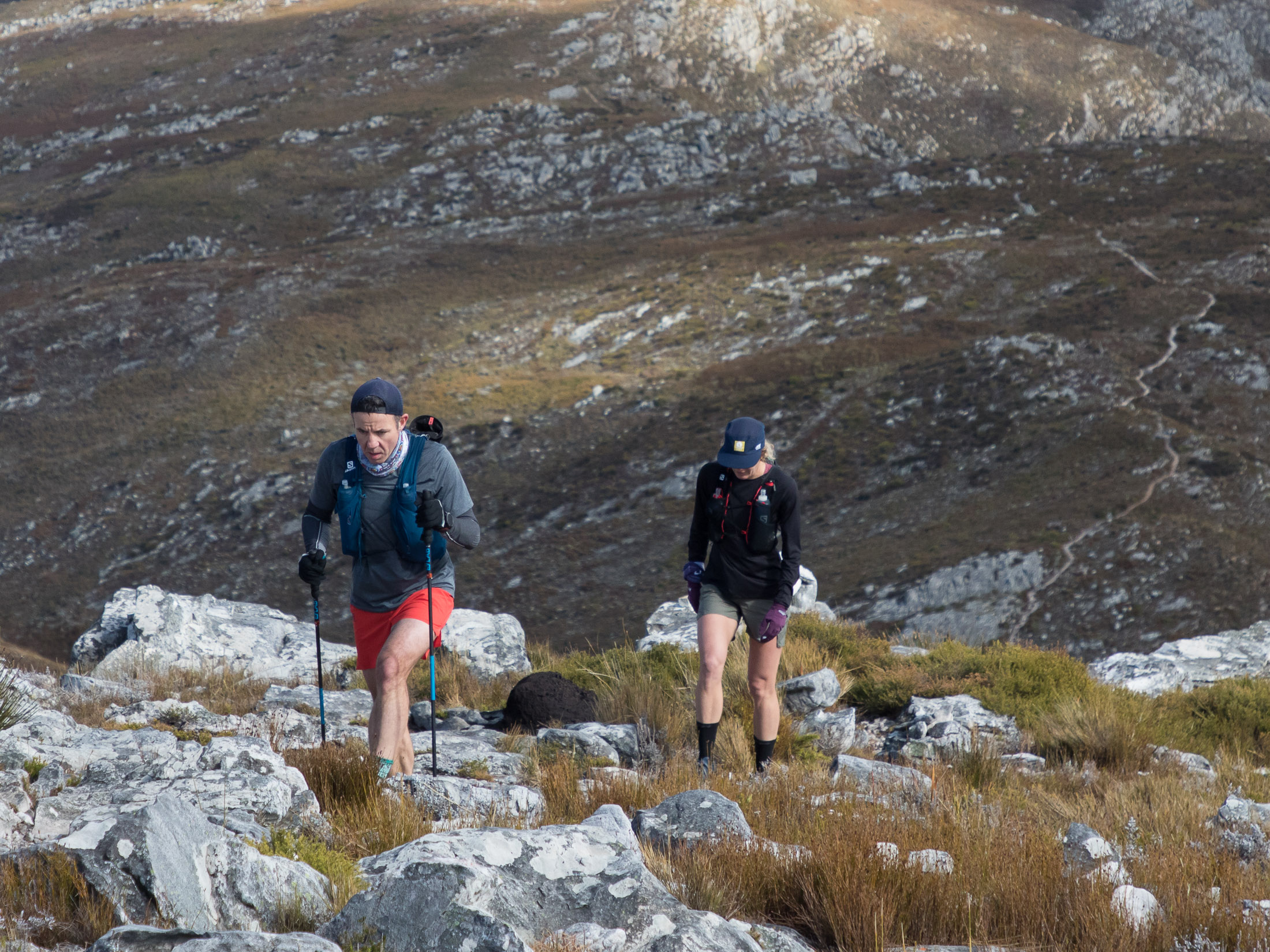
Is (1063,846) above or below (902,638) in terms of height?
above

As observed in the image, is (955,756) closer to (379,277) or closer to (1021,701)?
(1021,701)

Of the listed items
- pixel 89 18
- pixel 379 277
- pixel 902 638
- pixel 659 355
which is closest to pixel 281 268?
pixel 379 277

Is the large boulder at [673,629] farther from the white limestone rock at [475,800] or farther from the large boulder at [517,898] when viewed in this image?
the large boulder at [517,898]

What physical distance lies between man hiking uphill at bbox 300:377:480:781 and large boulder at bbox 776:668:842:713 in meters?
4.13

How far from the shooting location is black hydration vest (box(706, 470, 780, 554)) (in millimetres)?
6094

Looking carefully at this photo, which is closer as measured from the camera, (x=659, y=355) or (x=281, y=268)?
(x=659, y=355)

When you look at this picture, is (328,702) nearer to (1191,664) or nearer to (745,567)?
(745,567)

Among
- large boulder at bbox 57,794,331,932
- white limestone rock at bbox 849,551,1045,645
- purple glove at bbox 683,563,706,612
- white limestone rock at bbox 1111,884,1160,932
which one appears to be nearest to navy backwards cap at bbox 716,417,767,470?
purple glove at bbox 683,563,706,612

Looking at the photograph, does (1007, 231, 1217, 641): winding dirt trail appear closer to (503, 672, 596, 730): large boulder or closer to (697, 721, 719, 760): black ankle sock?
(503, 672, 596, 730): large boulder

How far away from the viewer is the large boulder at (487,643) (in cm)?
1146

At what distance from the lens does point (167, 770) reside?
15.3 feet

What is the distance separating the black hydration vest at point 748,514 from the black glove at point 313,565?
234 centimetres

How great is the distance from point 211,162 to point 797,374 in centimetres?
4603

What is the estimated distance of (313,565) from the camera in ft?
18.0
